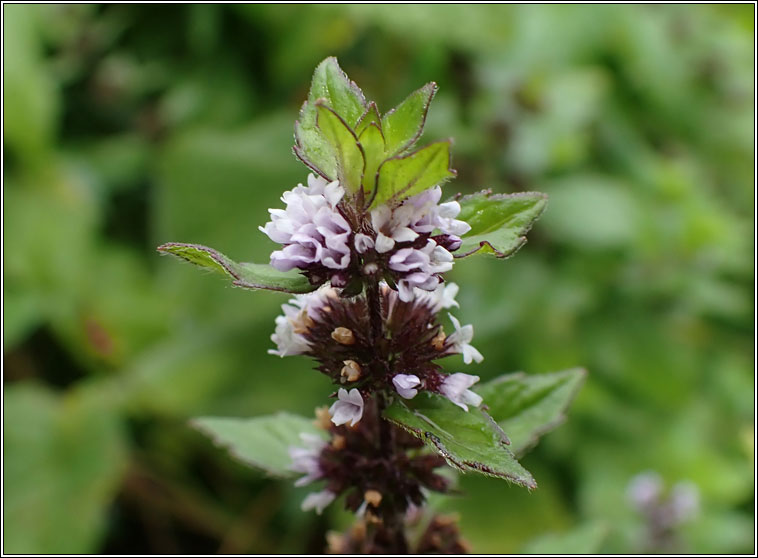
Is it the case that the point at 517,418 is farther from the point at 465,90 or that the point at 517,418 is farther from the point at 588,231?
the point at 465,90

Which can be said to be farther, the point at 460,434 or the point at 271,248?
the point at 271,248

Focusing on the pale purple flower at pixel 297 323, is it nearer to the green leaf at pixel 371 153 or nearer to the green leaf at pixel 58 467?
the green leaf at pixel 371 153

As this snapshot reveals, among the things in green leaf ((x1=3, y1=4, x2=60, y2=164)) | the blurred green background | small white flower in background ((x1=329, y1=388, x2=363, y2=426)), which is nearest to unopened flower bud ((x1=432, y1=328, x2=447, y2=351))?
small white flower in background ((x1=329, y1=388, x2=363, y2=426))

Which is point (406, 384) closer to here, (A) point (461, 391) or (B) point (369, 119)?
(A) point (461, 391)

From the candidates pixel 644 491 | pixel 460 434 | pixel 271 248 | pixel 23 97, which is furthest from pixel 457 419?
pixel 23 97

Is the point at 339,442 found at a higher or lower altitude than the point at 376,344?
lower

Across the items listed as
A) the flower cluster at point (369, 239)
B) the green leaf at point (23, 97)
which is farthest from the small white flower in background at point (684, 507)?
the green leaf at point (23, 97)

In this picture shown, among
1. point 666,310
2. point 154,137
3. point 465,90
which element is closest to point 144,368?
point 154,137
